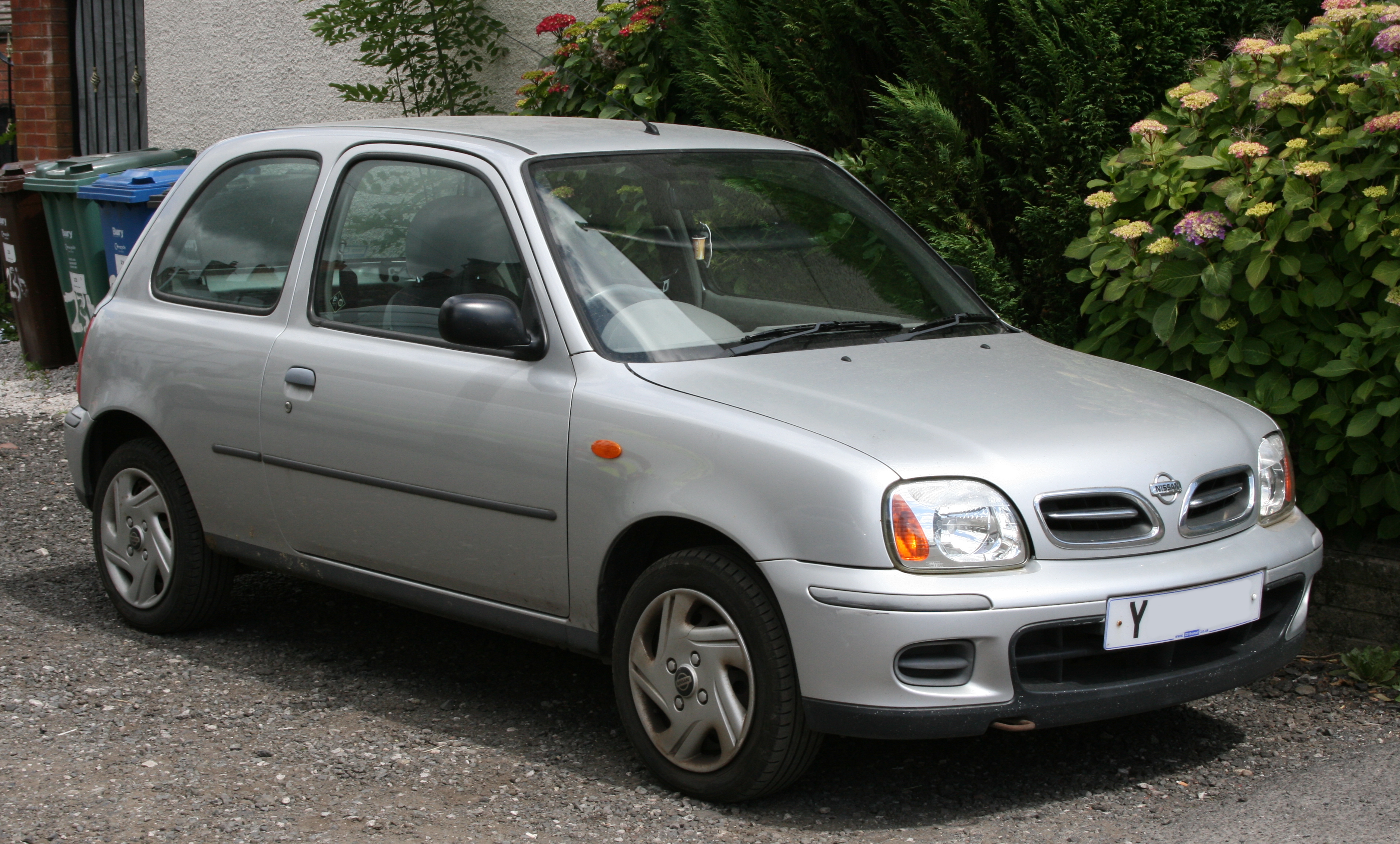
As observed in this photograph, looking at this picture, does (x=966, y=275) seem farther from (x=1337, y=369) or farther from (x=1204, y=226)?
Answer: (x=1337, y=369)

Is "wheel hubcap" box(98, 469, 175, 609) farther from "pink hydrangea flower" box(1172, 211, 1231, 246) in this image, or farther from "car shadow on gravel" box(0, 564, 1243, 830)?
"pink hydrangea flower" box(1172, 211, 1231, 246)

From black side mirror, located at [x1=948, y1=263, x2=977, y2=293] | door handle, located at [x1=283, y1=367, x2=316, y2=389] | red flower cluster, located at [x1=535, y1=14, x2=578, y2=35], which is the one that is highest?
red flower cluster, located at [x1=535, y1=14, x2=578, y2=35]

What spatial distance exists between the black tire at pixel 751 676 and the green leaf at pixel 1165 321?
2.21 m

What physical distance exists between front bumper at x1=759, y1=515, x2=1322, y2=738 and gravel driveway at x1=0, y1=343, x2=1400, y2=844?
0.36 m

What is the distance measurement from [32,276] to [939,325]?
7561mm

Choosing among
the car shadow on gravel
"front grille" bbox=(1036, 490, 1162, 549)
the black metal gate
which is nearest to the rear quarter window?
the car shadow on gravel

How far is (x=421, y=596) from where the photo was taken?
4309 mm

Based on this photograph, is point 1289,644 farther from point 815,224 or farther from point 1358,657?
point 815,224

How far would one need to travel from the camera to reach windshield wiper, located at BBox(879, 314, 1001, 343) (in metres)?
4.23

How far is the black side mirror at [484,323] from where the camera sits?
12.7 feet

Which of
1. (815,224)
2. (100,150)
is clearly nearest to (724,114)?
(815,224)

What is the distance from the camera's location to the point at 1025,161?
606 centimetres

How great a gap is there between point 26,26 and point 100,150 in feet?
4.20

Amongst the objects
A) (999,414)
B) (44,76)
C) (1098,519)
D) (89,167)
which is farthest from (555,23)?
(44,76)
